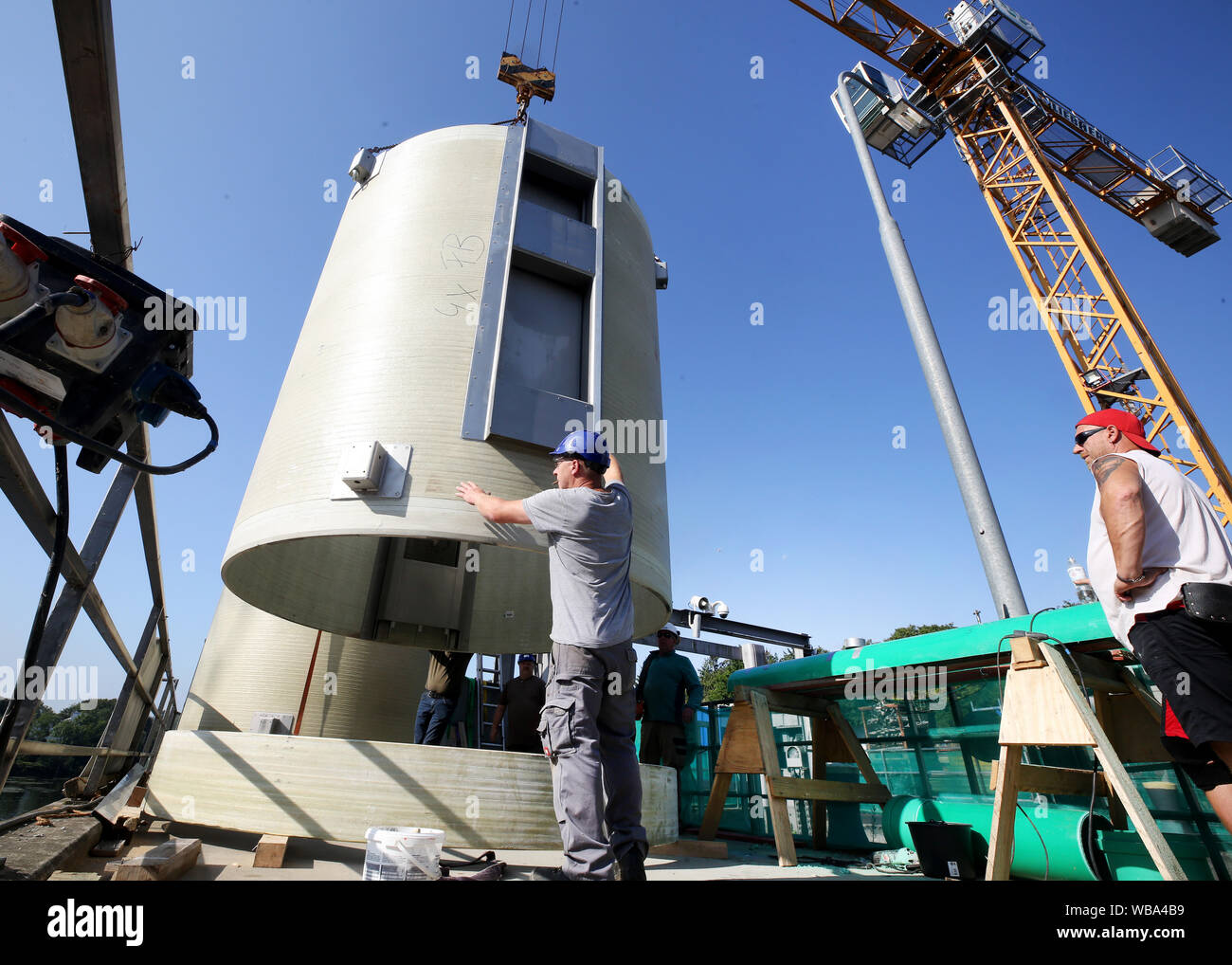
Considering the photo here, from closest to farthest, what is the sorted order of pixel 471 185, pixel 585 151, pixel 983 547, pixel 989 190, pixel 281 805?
pixel 281 805 < pixel 471 185 < pixel 585 151 < pixel 983 547 < pixel 989 190

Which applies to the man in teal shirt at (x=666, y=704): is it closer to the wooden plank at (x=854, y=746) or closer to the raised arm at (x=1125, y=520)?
the wooden plank at (x=854, y=746)

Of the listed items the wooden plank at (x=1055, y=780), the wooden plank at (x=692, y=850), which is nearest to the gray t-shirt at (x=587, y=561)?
the wooden plank at (x=1055, y=780)

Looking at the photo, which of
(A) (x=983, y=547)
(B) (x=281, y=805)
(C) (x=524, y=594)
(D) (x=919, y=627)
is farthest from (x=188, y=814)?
(D) (x=919, y=627)

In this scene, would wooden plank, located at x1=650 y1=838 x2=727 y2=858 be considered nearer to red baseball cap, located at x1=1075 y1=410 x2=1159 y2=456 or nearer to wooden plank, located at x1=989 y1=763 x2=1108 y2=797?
wooden plank, located at x1=989 y1=763 x2=1108 y2=797

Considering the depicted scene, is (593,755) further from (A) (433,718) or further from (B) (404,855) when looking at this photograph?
(A) (433,718)

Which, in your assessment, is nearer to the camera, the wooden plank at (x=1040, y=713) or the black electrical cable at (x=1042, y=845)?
the wooden plank at (x=1040, y=713)

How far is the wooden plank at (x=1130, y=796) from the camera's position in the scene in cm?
295

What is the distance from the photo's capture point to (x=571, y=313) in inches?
224

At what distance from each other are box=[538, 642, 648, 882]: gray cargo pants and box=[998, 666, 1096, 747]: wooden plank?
225cm

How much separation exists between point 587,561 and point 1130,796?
9.35ft

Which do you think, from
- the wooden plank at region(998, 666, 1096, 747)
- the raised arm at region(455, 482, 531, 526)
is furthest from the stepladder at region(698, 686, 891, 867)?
the raised arm at region(455, 482, 531, 526)

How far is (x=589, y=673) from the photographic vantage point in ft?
9.16
